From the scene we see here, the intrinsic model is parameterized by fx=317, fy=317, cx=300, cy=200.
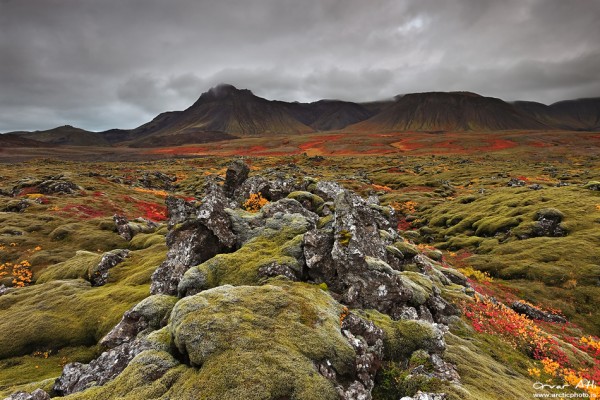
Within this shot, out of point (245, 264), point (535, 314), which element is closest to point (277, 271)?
point (245, 264)

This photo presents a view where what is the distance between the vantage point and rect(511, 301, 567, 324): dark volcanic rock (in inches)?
950

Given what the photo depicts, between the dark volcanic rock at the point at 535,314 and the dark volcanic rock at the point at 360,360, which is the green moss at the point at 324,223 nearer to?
the dark volcanic rock at the point at 360,360

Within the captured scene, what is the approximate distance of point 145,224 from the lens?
1638 inches

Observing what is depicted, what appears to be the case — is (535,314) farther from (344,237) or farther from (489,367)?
(344,237)

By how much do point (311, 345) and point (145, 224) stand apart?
122 ft

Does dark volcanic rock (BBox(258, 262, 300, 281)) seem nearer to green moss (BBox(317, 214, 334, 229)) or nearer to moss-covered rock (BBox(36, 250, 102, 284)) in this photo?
green moss (BBox(317, 214, 334, 229))

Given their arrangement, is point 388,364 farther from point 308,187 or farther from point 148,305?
point 308,187

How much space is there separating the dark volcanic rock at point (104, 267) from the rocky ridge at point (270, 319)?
339 inches

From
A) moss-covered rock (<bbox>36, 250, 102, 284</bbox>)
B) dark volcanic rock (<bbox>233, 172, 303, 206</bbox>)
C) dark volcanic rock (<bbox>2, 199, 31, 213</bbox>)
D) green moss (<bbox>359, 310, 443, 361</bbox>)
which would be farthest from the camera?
dark volcanic rock (<bbox>2, 199, 31, 213</bbox>)

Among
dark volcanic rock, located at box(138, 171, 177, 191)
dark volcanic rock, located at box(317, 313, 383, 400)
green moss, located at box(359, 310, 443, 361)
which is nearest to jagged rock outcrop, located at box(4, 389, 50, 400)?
dark volcanic rock, located at box(317, 313, 383, 400)

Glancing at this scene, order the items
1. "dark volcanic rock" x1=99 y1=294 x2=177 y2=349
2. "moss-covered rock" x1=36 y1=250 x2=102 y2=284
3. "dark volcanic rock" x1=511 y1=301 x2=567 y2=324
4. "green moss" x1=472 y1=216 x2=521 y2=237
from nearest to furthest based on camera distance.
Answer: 1. "dark volcanic rock" x1=99 y1=294 x2=177 y2=349
2. "dark volcanic rock" x1=511 y1=301 x2=567 y2=324
3. "moss-covered rock" x1=36 y1=250 x2=102 y2=284
4. "green moss" x1=472 y1=216 x2=521 y2=237

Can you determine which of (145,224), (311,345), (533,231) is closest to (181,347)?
(311,345)

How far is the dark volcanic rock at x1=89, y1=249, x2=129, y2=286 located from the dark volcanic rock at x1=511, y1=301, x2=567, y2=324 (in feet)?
102

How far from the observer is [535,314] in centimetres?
2433
